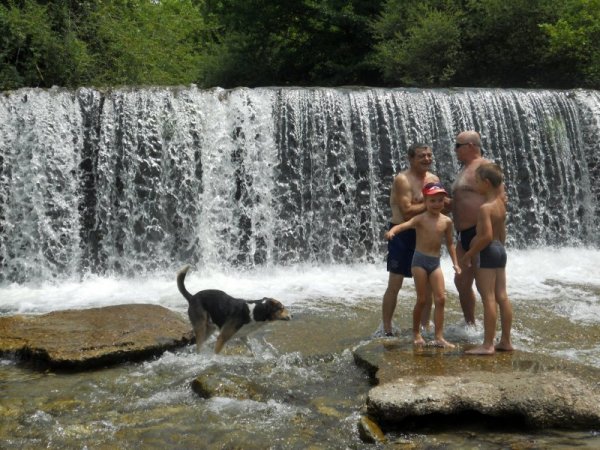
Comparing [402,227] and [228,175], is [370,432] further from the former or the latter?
[228,175]

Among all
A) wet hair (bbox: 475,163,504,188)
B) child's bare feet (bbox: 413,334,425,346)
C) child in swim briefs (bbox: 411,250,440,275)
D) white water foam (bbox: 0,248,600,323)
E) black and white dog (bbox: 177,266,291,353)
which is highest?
wet hair (bbox: 475,163,504,188)

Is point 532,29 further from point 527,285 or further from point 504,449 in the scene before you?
point 504,449

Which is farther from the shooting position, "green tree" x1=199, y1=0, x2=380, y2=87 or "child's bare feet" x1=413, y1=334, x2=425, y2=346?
"green tree" x1=199, y1=0, x2=380, y2=87

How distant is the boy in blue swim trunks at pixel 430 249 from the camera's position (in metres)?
5.30

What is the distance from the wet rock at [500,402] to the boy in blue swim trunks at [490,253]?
86 centimetres

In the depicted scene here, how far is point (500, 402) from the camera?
164 inches

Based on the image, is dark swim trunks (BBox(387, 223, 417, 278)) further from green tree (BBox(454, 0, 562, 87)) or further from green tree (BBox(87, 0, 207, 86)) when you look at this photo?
green tree (BBox(454, 0, 562, 87))

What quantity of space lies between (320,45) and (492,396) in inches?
678

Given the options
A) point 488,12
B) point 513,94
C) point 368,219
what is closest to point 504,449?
point 368,219

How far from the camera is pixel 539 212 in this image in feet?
38.2

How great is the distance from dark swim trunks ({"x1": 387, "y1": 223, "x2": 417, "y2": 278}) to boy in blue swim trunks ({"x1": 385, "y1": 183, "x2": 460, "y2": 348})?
0.24 meters

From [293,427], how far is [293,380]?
85cm

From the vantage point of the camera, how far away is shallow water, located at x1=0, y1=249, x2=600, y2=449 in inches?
163

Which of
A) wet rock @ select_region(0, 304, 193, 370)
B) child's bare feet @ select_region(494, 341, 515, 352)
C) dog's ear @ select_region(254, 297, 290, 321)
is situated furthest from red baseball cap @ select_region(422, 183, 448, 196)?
wet rock @ select_region(0, 304, 193, 370)
